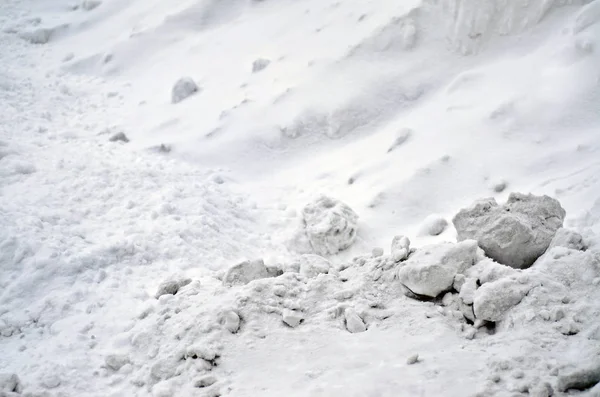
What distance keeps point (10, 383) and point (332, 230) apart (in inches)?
135

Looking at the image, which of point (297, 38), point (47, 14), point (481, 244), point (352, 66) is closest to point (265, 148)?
point (352, 66)

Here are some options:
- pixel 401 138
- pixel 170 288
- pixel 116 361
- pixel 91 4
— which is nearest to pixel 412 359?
pixel 116 361

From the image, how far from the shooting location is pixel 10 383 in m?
3.33

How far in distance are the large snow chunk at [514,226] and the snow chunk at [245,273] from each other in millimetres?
1797

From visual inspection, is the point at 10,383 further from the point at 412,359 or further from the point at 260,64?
the point at 260,64

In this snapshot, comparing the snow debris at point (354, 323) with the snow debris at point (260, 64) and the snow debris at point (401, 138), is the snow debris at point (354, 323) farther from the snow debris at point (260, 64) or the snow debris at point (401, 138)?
the snow debris at point (260, 64)

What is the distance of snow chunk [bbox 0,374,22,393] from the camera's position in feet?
10.8

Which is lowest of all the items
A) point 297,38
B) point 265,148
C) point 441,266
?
point 265,148

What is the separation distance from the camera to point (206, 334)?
357cm

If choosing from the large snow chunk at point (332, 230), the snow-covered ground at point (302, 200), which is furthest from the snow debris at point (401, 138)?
the large snow chunk at point (332, 230)

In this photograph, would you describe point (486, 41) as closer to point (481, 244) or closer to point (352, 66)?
point (352, 66)

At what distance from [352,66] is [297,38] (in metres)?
1.94

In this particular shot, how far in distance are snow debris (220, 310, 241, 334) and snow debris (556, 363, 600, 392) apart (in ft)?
6.94

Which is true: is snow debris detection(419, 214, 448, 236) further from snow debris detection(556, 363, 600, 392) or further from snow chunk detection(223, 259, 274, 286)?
snow debris detection(556, 363, 600, 392)
